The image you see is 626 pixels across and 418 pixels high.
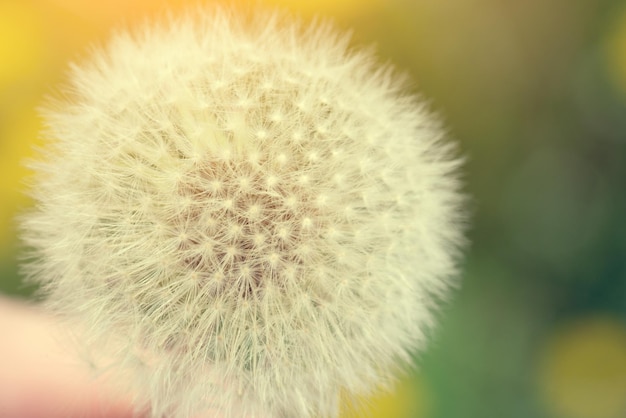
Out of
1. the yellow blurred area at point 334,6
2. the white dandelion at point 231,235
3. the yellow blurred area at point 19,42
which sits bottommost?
the white dandelion at point 231,235

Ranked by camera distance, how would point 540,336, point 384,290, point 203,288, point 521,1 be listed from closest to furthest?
point 203,288
point 384,290
point 540,336
point 521,1

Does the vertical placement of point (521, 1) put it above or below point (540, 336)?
above

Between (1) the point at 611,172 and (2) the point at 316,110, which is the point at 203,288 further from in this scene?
(1) the point at 611,172

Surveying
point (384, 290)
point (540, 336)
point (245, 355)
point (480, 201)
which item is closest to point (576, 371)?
point (540, 336)

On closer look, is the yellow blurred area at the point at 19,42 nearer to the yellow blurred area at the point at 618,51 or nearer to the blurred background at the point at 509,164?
the blurred background at the point at 509,164

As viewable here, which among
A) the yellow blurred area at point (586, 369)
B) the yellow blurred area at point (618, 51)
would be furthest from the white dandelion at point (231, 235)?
the yellow blurred area at point (618, 51)

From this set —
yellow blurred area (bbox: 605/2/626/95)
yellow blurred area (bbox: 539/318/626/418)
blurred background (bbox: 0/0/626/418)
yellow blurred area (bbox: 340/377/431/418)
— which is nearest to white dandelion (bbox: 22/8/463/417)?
yellow blurred area (bbox: 340/377/431/418)

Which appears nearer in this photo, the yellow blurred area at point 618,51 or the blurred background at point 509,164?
the blurred background at point 509,164
